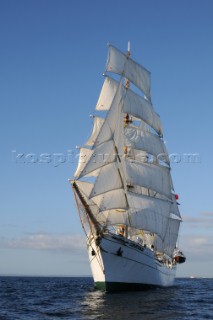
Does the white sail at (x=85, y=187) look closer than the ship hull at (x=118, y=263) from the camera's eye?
No

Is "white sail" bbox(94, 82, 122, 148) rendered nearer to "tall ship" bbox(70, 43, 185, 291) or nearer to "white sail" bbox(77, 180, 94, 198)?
"tall ship" bbox(70, 43, 185, 291)

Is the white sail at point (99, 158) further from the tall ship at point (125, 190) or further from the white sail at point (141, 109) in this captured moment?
the white sail at point (141, 109)

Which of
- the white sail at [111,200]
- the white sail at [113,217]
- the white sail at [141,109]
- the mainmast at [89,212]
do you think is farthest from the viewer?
the white sail at [141,109]

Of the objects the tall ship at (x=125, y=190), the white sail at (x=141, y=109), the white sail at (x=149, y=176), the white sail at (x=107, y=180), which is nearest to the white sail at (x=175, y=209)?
the tall ship at (x=125, y=190)

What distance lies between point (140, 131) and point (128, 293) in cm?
2912

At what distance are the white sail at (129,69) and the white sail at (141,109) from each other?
3.24m

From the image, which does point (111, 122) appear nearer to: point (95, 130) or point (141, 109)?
point (95, 130)

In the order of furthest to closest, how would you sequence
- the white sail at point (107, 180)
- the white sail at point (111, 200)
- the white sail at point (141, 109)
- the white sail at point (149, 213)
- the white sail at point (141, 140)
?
the white sail at point (141, 140) < the white sail at point (141, 109) < the white sail at point (149, 213) < the white sail at point (111, 200) < the white sail at point (107, 180)

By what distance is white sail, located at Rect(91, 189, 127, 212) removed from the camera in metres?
56.2

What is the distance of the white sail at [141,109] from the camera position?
70.8 meters

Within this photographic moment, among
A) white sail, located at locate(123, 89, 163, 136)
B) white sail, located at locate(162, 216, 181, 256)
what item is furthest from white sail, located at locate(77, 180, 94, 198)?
white sail, located at locate(162, 216, 181, 256)

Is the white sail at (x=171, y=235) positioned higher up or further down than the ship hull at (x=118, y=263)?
higher up

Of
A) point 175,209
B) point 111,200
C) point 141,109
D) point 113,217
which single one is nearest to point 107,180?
point 111,200

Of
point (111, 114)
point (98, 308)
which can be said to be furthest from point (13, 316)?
point (111, 114)
